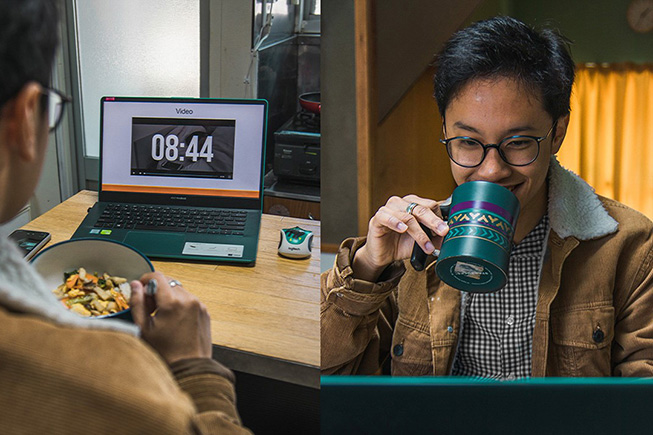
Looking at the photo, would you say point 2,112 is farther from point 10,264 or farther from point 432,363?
point 432,363

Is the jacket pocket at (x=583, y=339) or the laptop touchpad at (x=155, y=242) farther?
the laptop touchpad at (x=155, y=242)

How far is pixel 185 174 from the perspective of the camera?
3.06 ft

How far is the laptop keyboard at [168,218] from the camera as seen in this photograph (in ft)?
3.11

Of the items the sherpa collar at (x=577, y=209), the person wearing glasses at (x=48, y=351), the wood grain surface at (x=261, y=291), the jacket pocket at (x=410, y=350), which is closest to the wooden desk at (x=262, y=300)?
the wood grain surface at (x=261, y=291)

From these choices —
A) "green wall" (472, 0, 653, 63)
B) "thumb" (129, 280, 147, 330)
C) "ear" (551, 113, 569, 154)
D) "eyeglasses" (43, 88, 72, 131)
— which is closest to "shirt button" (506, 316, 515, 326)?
"ear" (551, 113, 569, 154)

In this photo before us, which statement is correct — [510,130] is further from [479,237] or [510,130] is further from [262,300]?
[262,300]

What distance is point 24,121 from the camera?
0.55 meters

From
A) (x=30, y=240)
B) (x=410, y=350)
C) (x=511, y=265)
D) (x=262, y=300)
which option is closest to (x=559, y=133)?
(x=511, y=265)

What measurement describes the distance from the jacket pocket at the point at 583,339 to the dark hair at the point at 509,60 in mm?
257

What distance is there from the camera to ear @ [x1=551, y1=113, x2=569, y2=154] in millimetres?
772

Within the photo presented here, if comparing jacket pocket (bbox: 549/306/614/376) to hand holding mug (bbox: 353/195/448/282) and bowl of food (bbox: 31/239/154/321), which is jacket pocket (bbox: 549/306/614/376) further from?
bowl of food (bbox: 31/239/154/321)

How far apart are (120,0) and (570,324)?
743mm

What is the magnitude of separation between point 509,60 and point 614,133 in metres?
0.18

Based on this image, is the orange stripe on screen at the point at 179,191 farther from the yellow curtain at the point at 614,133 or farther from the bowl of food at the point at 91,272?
the yellow curtain at the point at 614,133
